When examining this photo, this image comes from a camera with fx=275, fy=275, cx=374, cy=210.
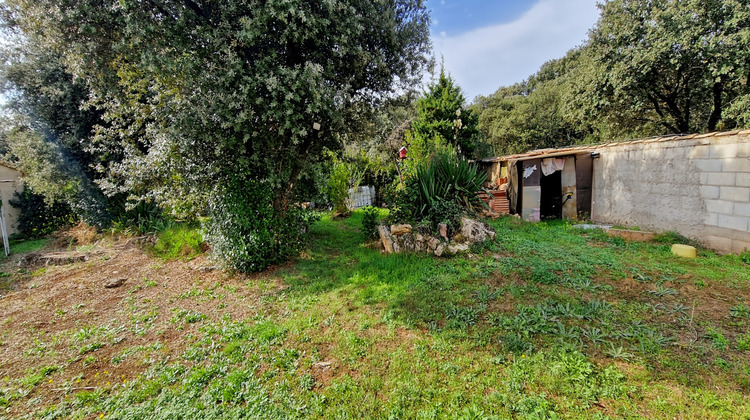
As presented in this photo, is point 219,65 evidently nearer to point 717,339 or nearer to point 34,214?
point 717,339

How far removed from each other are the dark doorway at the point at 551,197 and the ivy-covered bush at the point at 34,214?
16250 millimetres

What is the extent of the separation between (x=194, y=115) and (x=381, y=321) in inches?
145

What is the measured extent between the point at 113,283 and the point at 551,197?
1038 cm

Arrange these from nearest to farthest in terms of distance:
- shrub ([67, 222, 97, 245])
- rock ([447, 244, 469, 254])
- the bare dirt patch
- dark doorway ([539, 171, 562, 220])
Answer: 1. the bare dirt patch
2. rock ([447, 244, 469, 254])
3. shrub ([67, 222, 97, 245])
4. dark doorway ([539, 171, 562, 220])

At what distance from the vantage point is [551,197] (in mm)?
8297

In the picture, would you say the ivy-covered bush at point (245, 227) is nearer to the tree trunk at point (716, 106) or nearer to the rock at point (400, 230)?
the rock at point (400, 230)

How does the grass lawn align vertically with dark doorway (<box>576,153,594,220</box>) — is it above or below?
below

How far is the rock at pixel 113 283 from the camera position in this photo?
434 cm

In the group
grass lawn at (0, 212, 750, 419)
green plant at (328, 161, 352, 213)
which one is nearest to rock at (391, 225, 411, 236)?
grass lawn at (0, 212, 750, 419)

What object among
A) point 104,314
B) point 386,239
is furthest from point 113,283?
point 386,239

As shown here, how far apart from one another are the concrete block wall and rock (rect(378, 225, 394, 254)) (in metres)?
5.53

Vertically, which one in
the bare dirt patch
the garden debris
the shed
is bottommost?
the bare dirt patch

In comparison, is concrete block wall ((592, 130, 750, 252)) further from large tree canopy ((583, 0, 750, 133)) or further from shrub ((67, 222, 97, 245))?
shrub ((67, 222, 97, 245))

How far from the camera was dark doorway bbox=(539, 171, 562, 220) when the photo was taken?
807 cm
